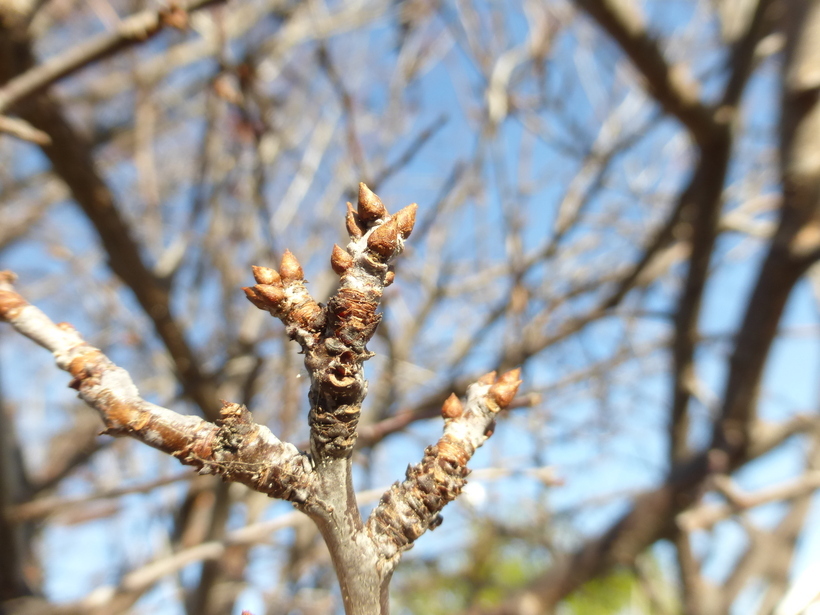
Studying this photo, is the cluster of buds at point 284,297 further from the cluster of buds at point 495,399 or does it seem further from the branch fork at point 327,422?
the cluster of buds at point 495,399

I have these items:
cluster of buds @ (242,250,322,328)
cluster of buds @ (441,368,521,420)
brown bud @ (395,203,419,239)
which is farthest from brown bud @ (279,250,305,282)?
cluster of buds @ (441,368,521,420)

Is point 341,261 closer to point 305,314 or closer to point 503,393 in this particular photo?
point 305,314

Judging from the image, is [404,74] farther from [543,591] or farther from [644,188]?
[543,591]

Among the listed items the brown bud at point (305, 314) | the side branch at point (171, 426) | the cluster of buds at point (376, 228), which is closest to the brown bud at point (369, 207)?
the cluster of buds at point (376, 228)

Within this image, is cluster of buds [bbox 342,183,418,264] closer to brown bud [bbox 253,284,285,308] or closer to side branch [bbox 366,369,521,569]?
brown bud [bbox 253,284,285,308]

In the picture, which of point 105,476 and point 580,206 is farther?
point 105,476

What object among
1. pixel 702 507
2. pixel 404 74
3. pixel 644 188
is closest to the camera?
pixel 702 507

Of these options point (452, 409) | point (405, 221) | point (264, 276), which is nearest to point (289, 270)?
point (264, 276)

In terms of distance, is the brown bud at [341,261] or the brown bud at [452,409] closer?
the brown bud at [341,261]

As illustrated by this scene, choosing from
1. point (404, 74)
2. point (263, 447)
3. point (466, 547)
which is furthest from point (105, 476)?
point (263, 447)
